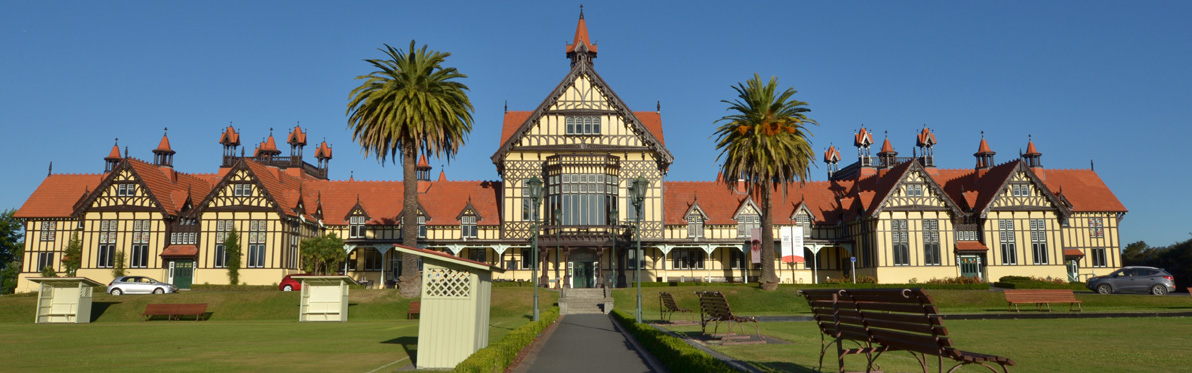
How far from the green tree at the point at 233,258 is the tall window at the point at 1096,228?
60379 mm

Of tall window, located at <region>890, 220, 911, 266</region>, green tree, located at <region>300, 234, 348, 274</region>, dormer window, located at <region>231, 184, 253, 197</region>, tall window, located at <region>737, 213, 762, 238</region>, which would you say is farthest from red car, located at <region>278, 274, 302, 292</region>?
tall window, located at <region>890, 220, 911, 266</region>

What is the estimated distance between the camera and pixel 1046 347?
1523 cm

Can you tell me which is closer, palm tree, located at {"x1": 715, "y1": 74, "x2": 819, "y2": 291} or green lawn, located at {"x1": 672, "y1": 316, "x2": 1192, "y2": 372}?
green lawn, located at {"x1": 672, "y1": 316, "x2": 1192, "y2": 372}

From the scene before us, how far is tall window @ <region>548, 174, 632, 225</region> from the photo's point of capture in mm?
49844

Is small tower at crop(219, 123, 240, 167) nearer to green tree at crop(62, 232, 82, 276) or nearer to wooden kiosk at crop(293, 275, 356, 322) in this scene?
green tree at crop(62, 232, 82, 276)

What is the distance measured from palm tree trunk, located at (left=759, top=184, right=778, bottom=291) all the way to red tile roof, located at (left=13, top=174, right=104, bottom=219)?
44511mm

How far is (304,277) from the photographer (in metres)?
31.5

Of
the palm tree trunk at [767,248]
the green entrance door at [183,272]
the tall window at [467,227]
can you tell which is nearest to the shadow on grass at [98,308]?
the green entrance door at [183,272]

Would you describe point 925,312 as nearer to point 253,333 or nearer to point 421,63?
point 253,333

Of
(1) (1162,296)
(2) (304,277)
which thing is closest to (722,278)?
(1) (1162,296)

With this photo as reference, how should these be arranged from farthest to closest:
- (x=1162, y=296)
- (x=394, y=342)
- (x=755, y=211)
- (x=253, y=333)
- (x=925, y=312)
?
(x=755, y=211), (x=1162, y=296), (x=253, y=333), (x=394, y=342), (x=925, y=312)

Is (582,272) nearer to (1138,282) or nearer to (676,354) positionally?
(1138,282)

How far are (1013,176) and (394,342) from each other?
156ft

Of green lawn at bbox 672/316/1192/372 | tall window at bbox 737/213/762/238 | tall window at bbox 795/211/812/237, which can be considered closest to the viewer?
green lawn at bbox 672/316/1192/372
